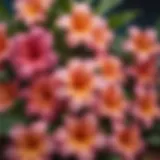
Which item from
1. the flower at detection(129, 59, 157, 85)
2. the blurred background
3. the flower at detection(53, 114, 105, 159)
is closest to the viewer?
the flower at detection(53, 114, 105, 159)

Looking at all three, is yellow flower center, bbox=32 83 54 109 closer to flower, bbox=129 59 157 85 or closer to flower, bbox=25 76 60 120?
flower, bbox=25 76 60 120

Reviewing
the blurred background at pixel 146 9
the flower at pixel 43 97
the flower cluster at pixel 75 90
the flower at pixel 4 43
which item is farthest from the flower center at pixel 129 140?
the blurred background at pixel 146 9

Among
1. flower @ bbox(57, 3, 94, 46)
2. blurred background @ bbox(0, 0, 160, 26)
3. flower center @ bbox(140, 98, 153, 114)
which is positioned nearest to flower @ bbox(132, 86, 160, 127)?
flower center @ bbox(140, 98, 153, 114)

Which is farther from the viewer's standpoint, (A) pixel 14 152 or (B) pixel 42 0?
(B) pixel 42 0

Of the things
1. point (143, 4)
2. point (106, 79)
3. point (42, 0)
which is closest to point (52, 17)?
point (42, 0)

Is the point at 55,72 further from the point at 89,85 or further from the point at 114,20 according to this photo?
the point at 114,20

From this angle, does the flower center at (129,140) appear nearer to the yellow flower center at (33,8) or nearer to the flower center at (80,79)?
the flower center at (80,79)
